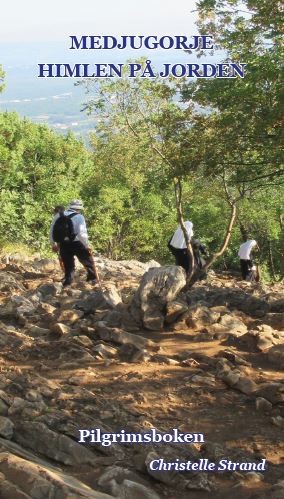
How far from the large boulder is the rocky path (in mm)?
17

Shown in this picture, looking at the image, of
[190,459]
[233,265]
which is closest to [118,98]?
[190,459]

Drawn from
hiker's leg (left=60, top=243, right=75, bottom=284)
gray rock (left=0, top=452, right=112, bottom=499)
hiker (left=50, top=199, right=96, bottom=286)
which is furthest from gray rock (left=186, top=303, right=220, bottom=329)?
gray rock (left=0, top=452, right=112, bottom=499)

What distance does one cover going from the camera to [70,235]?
1094 centimetres

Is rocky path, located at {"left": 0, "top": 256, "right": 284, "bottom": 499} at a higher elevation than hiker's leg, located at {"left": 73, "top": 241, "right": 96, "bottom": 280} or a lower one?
lower

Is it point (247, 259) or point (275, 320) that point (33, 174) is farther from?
point (275, 320)

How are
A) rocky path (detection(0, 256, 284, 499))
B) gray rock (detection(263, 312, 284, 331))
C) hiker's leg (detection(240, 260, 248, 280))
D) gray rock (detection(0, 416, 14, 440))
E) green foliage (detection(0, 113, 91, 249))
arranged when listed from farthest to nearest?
green foliage (detection(0, 113, 91, 249)), hiker's leg (detection(240, 260, 248, 280)), gray rock (detection(263, 312, 284, 331)), gray rock (detection(0, 416, 14, 440)), rocky path (detection(0, 256, 284, 499))

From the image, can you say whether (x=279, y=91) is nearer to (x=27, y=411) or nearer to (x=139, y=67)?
(x=27, y=411)

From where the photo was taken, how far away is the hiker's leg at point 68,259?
11.2 m

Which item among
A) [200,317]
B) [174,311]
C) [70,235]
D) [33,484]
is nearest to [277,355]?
[200,317]

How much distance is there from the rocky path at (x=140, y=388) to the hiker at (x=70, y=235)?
1.02m

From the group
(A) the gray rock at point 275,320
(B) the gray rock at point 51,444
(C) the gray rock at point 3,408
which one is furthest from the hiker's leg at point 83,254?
(B) the gray rock at point 51,444

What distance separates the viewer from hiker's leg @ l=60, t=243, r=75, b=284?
11250 millimetres

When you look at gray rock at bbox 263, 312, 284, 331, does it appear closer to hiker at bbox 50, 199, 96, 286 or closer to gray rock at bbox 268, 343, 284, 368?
gray rock at bbox 268, 343, 284, 368

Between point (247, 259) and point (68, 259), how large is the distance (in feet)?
19.3
